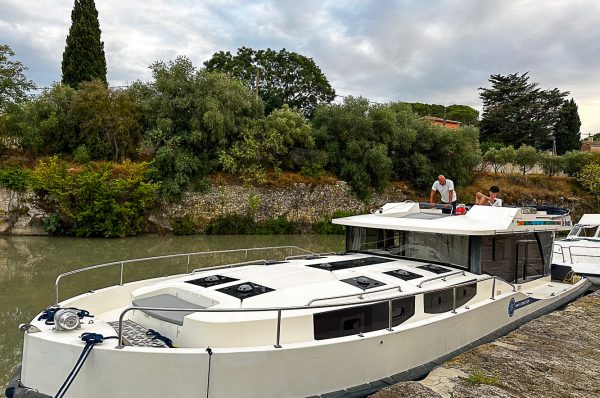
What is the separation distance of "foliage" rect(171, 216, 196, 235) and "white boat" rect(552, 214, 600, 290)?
14311 mm

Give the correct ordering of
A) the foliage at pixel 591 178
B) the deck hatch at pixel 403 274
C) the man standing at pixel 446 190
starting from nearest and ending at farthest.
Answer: the deck hatch at pixel 403 274 < the man standing at pixel 446 190 < the foliage at pixel 591 178

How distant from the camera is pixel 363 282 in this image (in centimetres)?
521

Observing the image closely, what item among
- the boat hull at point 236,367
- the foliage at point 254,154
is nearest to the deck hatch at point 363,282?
the boat hull at point 236,367

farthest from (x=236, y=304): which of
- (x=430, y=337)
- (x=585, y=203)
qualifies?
(x=585, y=203)

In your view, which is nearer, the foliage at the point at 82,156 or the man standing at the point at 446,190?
the man standing at the point at 446,190

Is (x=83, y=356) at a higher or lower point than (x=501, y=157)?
lower

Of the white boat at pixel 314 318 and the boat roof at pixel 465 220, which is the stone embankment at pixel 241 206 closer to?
the boat roof at pixel 465 220

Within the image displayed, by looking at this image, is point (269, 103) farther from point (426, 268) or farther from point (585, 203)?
point (426, 268)

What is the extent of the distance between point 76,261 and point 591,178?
1189 inches

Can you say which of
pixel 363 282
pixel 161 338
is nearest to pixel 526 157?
pixel 363 282

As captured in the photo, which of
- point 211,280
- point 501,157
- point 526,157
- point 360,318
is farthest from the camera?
point 526,157

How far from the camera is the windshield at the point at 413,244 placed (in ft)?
20.8

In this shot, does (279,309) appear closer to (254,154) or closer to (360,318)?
(360,318)

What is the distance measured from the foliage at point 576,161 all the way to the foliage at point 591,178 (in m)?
0.70
